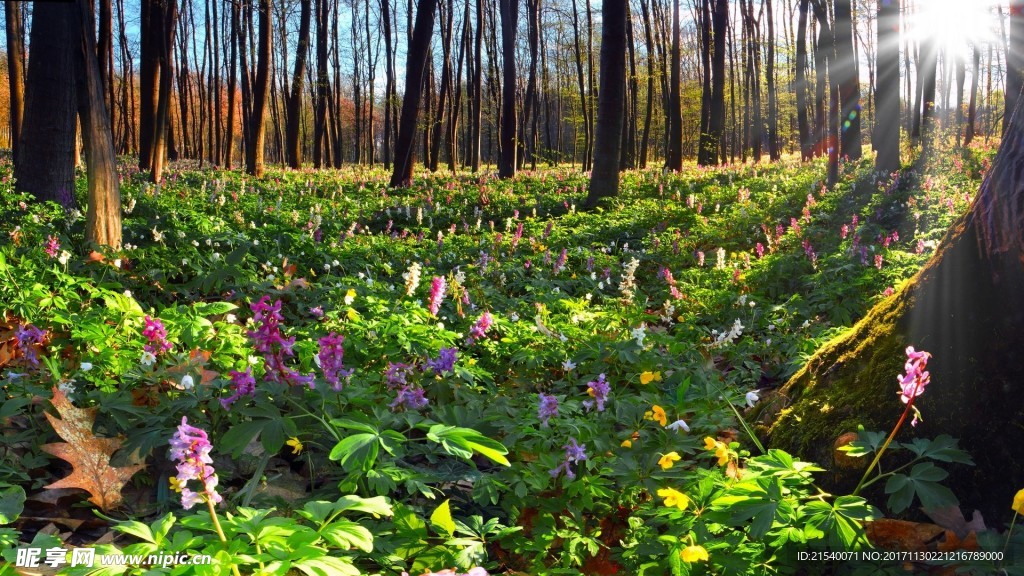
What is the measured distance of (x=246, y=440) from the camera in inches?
71.6

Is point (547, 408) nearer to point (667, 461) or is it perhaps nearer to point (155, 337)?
point (667, 461)

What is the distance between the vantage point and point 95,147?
221 inches

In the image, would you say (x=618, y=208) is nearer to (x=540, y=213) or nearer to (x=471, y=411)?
(x=540, y=213)

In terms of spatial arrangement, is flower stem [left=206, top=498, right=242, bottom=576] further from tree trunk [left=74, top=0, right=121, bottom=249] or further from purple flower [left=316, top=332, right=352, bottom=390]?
tree trunk [left=74, top=0, right=121, bottom=249]

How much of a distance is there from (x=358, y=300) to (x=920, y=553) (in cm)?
367

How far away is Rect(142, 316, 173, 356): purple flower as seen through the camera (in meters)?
2.86

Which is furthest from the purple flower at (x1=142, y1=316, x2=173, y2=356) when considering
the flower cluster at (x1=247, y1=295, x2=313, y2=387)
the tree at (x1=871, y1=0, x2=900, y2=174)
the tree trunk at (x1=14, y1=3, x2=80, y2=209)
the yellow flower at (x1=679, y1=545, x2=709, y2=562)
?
the tree at (x1=871, y1=0, x2=900, y2=174)

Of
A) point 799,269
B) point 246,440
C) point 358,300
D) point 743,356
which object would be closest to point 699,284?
point 799,269

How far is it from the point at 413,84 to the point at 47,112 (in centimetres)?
858

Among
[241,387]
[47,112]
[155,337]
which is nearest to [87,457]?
[241,387]

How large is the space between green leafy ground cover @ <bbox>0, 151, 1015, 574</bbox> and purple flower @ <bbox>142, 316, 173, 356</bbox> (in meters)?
0.01

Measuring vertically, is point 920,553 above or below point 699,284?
below

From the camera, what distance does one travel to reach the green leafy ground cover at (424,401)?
69.2 inches

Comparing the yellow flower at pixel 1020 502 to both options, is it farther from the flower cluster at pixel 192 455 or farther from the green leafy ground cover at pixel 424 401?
the flower cluster at pixel 192 455
